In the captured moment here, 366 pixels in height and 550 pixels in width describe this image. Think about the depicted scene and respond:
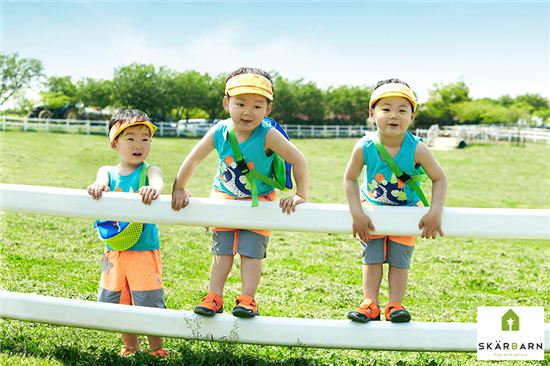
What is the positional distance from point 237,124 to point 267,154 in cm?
24

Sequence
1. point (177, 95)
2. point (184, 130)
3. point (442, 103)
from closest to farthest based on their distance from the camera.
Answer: point (184, 130)
point (177, 95)
point (442, 103)

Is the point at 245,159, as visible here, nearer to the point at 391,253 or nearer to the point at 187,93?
the point at 391,253

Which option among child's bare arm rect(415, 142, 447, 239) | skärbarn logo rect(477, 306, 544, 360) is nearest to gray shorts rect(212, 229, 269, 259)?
child's bare arm rect(415, 142, 447, 239)

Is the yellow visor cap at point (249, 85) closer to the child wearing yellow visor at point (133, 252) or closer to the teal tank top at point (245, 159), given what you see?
the teal tank top at point (245, 159)

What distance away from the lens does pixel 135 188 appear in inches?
148

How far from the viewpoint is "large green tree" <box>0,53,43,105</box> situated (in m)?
65.9

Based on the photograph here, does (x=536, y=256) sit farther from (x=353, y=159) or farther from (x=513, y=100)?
(x=513, y=100)

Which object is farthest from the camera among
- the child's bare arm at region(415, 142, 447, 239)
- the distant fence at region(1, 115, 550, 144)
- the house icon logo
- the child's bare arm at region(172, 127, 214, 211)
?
the distant fence at region(1, 115, 550, 144)

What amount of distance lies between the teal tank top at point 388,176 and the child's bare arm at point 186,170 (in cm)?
86

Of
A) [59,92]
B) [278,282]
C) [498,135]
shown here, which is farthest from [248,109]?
[59,92]

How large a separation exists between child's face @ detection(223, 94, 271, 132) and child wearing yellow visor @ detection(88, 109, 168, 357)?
569 mm

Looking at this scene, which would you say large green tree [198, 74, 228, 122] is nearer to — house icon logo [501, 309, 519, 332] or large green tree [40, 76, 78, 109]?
large green tree [40, 76, 78, 109]

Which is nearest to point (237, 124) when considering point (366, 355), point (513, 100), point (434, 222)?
point (434, 222)

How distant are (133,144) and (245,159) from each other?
2.27ft
